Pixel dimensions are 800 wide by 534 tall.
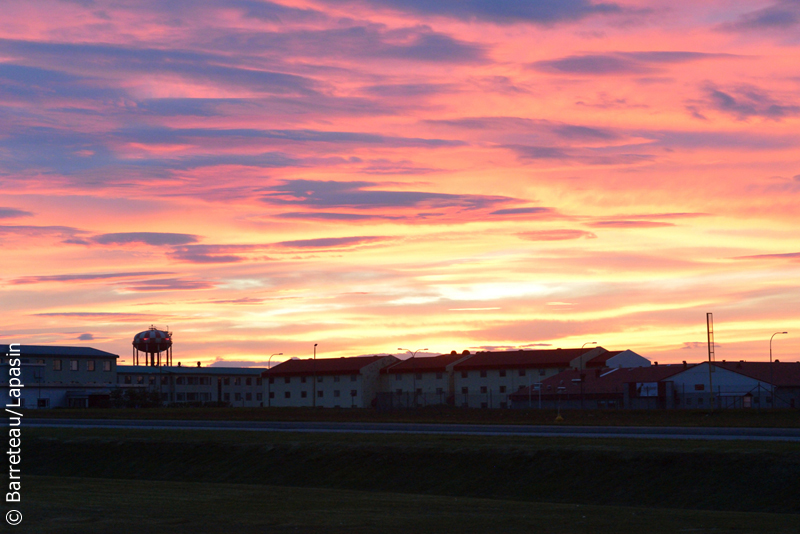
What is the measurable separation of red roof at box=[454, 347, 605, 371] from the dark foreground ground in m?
83.7

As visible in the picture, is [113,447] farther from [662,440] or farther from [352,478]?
[662,440]

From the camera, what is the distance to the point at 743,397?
10144 cm

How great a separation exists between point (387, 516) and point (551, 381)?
98.4 m

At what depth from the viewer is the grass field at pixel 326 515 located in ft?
67.3

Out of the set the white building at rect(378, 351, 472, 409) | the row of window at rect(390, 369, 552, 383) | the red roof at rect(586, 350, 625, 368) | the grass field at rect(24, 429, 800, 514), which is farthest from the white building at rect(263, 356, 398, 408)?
the grass field at rect(24, 429, 800, 514)

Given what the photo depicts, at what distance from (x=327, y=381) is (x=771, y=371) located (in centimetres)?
6598

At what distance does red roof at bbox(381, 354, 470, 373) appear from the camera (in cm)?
13625

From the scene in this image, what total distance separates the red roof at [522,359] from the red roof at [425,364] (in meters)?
2.52

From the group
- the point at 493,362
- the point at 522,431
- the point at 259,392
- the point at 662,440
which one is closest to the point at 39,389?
the point at 259,392

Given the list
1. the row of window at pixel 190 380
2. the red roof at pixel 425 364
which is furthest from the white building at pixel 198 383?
the red roof at pixel 425 364

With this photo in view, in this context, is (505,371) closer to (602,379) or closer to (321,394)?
A: (602,379)

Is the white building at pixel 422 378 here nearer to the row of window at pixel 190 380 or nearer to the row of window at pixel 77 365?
the row of window at pixel 77 365

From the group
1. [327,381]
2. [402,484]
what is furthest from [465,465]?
[327,381]

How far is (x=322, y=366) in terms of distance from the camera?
5625 inches
